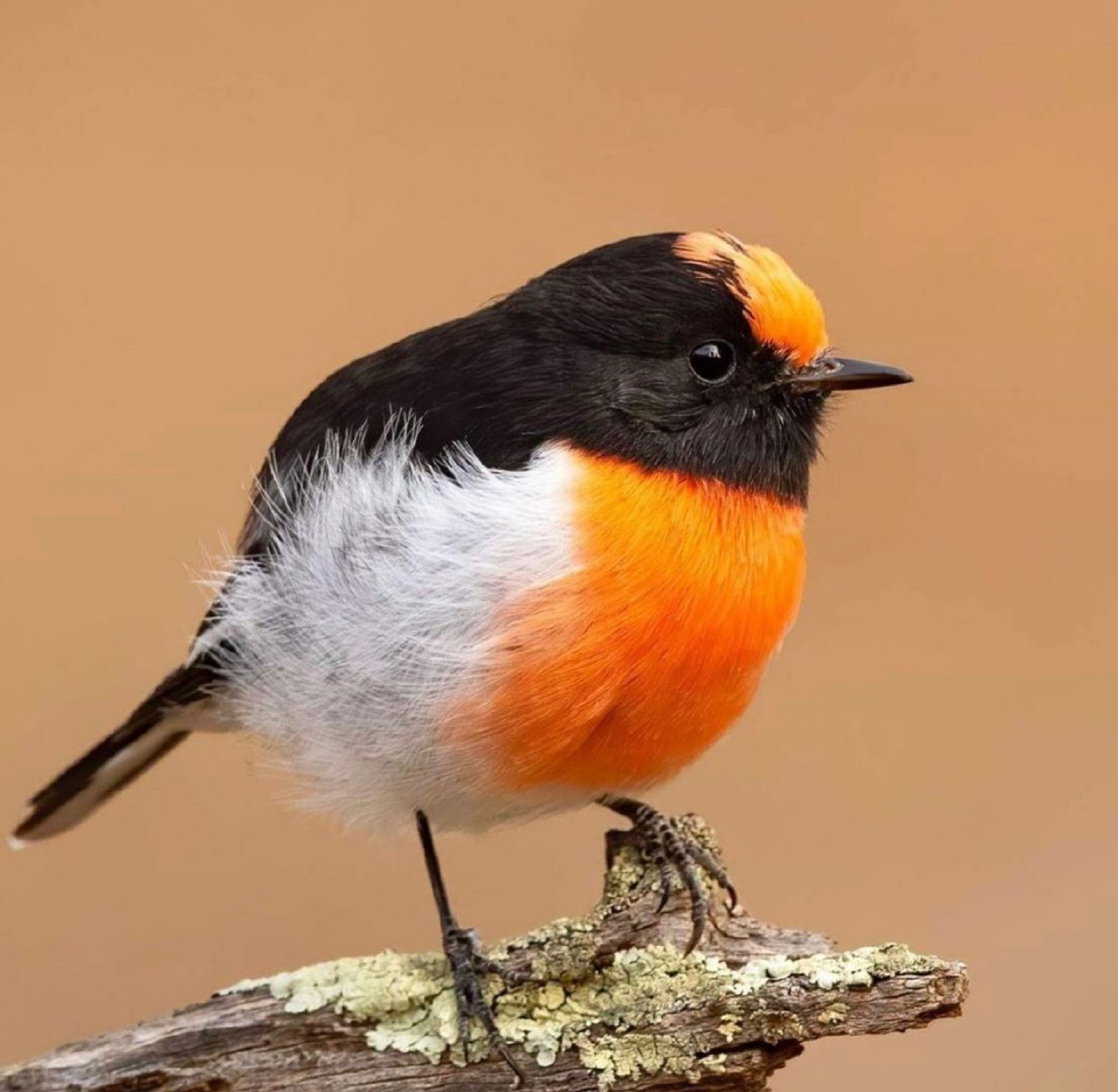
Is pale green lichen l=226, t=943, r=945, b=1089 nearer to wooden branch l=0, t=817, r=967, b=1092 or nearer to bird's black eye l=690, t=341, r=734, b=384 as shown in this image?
wooden branch l=0, t=817, r=967, b=1092

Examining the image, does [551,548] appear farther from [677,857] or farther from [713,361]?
[677,857]

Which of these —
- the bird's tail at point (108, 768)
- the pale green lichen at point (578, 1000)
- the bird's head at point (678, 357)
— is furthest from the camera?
the bird's tail at point (108, 768)

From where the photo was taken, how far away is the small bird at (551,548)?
2299 mm

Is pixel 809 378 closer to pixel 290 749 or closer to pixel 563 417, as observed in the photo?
pixel 563 417

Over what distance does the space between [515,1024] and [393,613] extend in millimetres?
672

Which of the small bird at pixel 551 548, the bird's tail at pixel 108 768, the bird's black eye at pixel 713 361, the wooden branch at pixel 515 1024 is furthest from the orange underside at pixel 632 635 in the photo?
the bird's tail at pixel 108 768

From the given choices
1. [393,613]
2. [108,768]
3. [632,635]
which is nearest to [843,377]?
[632,635]

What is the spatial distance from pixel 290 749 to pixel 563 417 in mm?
741

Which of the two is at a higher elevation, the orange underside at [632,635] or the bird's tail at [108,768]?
the bird's tail at [108,768]

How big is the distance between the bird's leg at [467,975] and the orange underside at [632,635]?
1.03 ft

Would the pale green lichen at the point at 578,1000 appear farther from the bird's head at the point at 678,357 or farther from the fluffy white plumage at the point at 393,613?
the bird's head at the point at 678,357

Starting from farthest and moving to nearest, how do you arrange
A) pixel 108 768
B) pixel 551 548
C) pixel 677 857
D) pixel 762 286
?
pixel 108 768
pixel 677 857
pixel 762 286
pixel 551 548

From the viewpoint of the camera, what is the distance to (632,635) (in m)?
2.30

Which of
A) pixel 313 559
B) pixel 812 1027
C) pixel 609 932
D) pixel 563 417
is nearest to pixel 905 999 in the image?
pixel 812 1027
